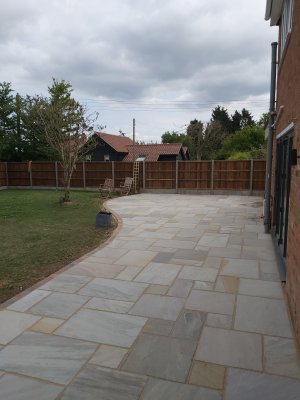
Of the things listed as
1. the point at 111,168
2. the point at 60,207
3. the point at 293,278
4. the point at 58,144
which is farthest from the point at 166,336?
the point at 111,168

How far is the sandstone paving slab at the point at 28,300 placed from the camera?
327 centimetres

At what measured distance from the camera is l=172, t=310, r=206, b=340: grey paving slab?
2.76m

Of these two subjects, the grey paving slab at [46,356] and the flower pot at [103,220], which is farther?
the flower pot at [103,220]

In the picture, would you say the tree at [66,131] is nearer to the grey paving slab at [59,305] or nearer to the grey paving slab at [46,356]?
the grey paving slab at [59,305]

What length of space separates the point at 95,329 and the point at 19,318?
773mm

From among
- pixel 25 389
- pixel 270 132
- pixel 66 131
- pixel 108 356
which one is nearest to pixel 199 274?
pixel 108 356

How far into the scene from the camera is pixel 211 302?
343 centimetres

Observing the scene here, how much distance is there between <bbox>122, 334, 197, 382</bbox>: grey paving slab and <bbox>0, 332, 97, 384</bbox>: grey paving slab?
1.19ft

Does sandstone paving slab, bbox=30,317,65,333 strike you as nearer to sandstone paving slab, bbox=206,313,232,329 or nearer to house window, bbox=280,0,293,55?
sandstone paving slab, bbox=206,313,232,329

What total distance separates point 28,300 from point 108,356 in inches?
55.4

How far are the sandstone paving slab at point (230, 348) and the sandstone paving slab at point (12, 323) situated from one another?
1.53 m

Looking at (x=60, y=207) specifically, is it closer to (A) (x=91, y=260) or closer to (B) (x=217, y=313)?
(A) (x=91, y=260)

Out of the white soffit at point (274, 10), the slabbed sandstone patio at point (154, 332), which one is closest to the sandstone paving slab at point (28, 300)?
the slabbed sandstone patio at point (154, 332)

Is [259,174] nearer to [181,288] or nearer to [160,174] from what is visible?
[160,174]
